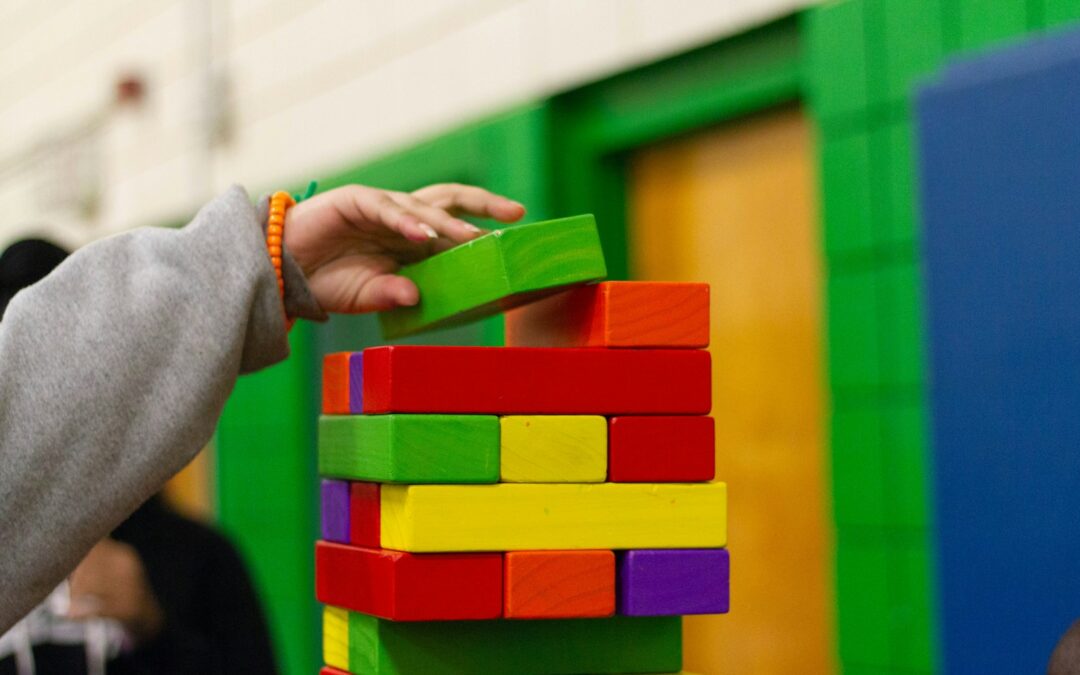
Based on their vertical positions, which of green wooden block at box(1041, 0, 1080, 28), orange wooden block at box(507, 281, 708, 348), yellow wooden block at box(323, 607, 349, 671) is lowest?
yellow wooden block at box(323, 607, 349, 671)

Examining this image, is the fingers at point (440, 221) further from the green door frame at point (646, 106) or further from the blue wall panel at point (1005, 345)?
the green door frame at point (646, 106)

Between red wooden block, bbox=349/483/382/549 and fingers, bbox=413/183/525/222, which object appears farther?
fingers, bbox=413/183/525/222

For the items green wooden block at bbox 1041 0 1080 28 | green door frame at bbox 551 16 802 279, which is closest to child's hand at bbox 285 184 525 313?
green wooden block at bbox 1041 0 1080 28

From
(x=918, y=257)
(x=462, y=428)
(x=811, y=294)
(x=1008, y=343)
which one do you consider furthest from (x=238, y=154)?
(x=462, y=428)

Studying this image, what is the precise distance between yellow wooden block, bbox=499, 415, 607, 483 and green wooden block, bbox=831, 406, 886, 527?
1.20m

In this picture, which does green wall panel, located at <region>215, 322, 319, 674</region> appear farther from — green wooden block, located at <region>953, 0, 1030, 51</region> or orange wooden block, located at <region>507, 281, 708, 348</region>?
orange wooden block, located at <region>507, 281, 708, 348</region>

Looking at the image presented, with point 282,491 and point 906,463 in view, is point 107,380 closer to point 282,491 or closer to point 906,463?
point 906,463

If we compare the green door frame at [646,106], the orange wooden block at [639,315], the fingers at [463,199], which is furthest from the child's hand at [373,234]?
the green door frame at [646,106]

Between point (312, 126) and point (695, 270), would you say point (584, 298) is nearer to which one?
point (695, 270)

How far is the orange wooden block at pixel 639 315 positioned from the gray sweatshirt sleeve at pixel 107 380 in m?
0.25

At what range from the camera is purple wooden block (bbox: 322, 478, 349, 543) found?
4.10 feet

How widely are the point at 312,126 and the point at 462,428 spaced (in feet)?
9.88

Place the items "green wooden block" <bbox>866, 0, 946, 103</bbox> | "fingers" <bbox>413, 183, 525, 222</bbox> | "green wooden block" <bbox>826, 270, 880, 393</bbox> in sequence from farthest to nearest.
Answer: "green wooden block" <bbox>826, 270, 880, 393</bbox>
"green wooden block" <bbox>866, 0, 946, 103</bbox>
"fingers" <bbox>413, 183, 525, 222</bbox>

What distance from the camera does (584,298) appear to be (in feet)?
3.81
